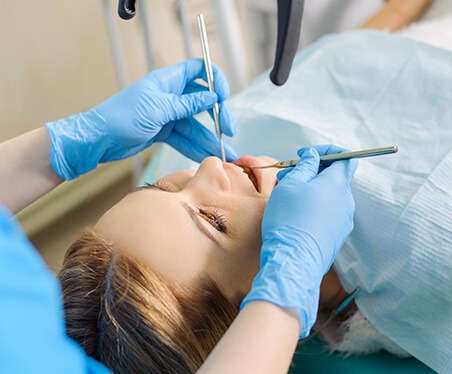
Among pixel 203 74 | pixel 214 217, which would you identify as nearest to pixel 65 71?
pixel 203 74

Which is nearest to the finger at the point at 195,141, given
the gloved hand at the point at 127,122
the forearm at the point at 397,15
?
the gloved hand at the point at 127,122

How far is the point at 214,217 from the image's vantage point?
1.01 meters

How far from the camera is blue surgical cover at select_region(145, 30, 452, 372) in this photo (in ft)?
3.30

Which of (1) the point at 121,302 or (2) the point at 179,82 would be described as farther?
(2) the point at 179,82

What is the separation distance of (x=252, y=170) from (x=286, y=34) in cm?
27

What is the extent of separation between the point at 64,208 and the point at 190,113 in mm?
1468

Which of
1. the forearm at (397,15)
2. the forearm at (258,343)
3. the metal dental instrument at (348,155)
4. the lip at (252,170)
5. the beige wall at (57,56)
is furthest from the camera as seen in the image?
the beige wall at (57,56)

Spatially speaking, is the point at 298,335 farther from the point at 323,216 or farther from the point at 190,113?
the point at 190,113

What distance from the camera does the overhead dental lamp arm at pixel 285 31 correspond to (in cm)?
110

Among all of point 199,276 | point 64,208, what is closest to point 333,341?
point 199,276

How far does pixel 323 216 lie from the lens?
0.87 meters

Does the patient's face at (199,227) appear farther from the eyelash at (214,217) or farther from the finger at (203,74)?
the finger at (203,74)

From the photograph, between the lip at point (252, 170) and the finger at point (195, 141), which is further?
the finger at point (195, 141)

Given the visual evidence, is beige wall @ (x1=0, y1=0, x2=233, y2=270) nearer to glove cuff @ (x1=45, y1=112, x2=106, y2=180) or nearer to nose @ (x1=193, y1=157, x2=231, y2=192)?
glove cuff @ (x1=45, y1=112, x2=106, y2=180)
